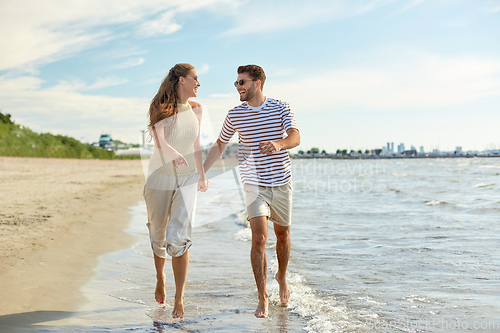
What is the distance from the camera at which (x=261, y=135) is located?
405 cm

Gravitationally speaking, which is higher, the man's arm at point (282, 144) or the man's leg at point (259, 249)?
the man's arm at point (282, 144)

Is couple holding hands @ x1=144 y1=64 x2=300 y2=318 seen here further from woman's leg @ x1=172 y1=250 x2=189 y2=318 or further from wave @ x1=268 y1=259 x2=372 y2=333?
wave @ x1=268 y1=259 x2=372 y2=333

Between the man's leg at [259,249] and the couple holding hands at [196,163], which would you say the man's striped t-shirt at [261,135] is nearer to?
the couple holding hands at [196,163]

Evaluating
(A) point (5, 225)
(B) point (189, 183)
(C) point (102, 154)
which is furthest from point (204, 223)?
(C) point (102, 154)

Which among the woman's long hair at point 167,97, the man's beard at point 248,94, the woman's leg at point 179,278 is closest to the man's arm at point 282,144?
the man's beard at point 248,94

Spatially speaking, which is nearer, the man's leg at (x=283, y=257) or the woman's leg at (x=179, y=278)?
the woman's leg at (x=179, y=278)

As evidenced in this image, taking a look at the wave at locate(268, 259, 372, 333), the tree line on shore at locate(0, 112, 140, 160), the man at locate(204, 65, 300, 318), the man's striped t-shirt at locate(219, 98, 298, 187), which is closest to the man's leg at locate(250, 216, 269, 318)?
the man at locate(204, 65, 300, 318)

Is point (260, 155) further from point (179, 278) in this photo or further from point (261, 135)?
point (179, 278)

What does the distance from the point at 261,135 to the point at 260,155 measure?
19cm

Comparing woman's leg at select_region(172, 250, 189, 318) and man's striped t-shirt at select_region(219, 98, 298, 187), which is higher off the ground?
man's striped t-shirt at select_region(219, 98, 298, 187)

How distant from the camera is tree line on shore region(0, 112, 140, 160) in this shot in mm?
37438

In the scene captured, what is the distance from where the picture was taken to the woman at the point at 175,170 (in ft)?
12.1

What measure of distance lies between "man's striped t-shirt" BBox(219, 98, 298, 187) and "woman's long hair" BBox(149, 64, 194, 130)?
0.65 m

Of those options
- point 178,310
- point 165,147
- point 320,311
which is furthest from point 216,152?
point 320,311
